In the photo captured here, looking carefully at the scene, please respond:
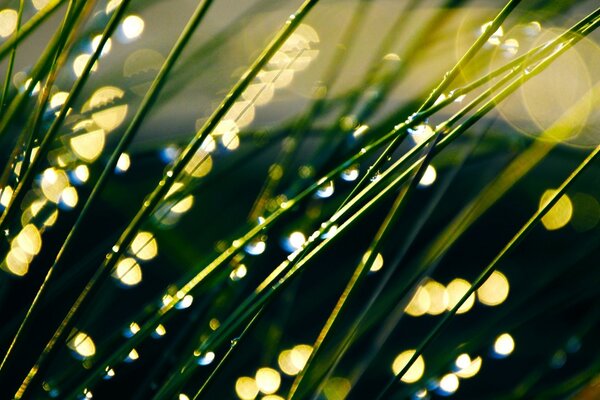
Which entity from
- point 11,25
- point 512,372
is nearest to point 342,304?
point 11,25

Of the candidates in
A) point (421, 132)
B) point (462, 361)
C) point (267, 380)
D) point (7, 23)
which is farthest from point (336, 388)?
point (7, 23)

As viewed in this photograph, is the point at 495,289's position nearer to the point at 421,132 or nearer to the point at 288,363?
the point at 288,363

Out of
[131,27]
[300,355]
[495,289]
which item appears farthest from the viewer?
[495,289]

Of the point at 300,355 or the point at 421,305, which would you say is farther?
the point at 421,305

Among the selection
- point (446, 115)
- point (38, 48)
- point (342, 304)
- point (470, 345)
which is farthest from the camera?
point (446, 115)

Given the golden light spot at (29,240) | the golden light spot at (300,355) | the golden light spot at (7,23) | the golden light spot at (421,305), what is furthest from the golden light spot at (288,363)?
the golden light spot at (7,23)

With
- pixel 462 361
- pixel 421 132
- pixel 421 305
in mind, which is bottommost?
pixel 462 361

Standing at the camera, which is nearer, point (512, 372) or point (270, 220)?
point (270, 220)

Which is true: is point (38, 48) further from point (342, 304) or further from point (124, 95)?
point (342, 304)
